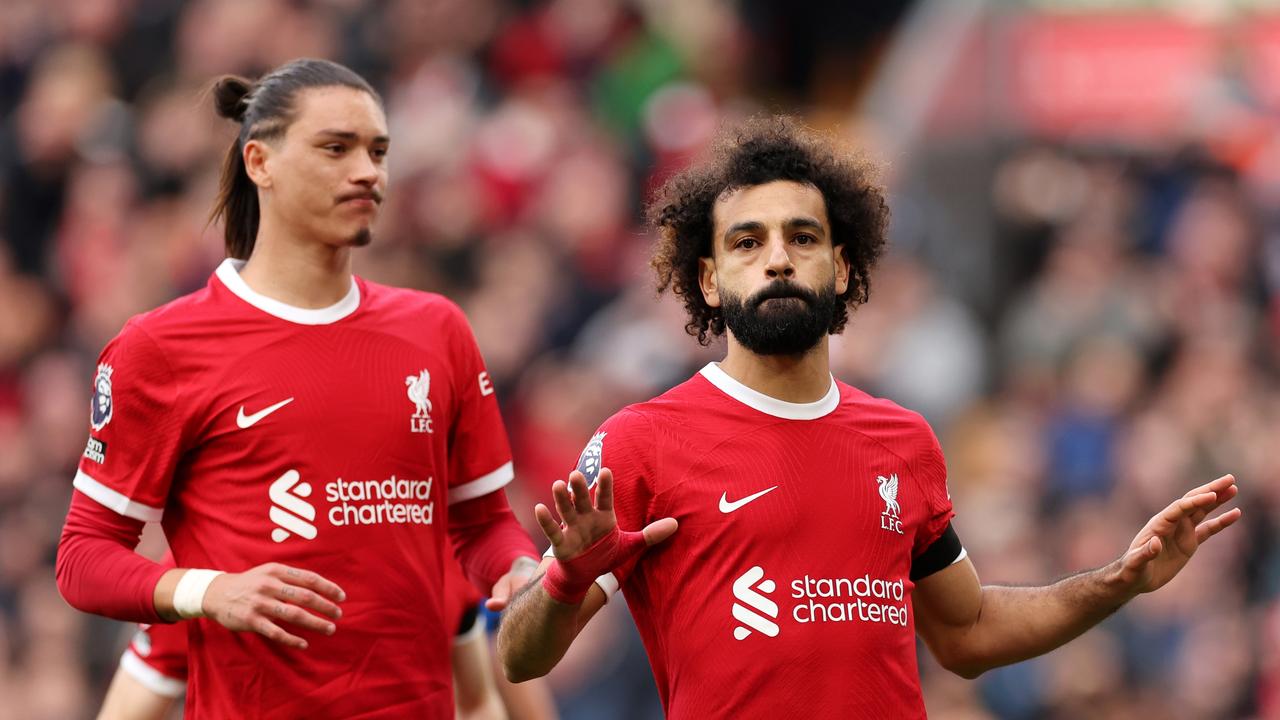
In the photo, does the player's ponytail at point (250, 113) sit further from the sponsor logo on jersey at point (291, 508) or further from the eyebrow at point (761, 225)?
the eyebrow at point (761, 225)

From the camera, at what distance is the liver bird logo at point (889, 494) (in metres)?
5.03

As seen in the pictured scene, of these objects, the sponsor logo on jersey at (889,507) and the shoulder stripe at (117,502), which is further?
the shoulder stripe at (117,502)

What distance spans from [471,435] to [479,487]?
0.16 metres

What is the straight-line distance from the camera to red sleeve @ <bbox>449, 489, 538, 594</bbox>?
5766 mm

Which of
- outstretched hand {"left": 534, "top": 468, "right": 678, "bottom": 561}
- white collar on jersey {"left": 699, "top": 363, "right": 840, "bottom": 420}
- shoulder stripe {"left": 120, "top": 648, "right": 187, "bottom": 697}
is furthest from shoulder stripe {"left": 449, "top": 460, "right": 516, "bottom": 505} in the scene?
outstretched hand {"left": 534, "top": 468, "right": 678, "bottom": 561}

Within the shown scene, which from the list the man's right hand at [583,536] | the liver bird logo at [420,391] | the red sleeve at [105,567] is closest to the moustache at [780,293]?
the man's right hand at [583,536]

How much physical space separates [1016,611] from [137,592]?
232cm

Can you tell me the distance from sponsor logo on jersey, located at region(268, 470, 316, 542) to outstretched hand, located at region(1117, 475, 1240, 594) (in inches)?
84.6

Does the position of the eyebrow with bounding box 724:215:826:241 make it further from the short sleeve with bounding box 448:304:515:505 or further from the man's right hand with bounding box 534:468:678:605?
the short sleeve with bounding box 448:304:515:505

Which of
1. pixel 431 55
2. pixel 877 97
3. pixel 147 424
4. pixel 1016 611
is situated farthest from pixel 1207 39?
pixel 147 424

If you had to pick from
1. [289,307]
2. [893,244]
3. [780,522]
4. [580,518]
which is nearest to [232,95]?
[289,307]

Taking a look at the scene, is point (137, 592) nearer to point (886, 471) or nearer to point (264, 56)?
point (886, 471)

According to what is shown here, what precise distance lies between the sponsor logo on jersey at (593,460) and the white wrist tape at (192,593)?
102 cm

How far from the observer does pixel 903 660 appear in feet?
16.2
